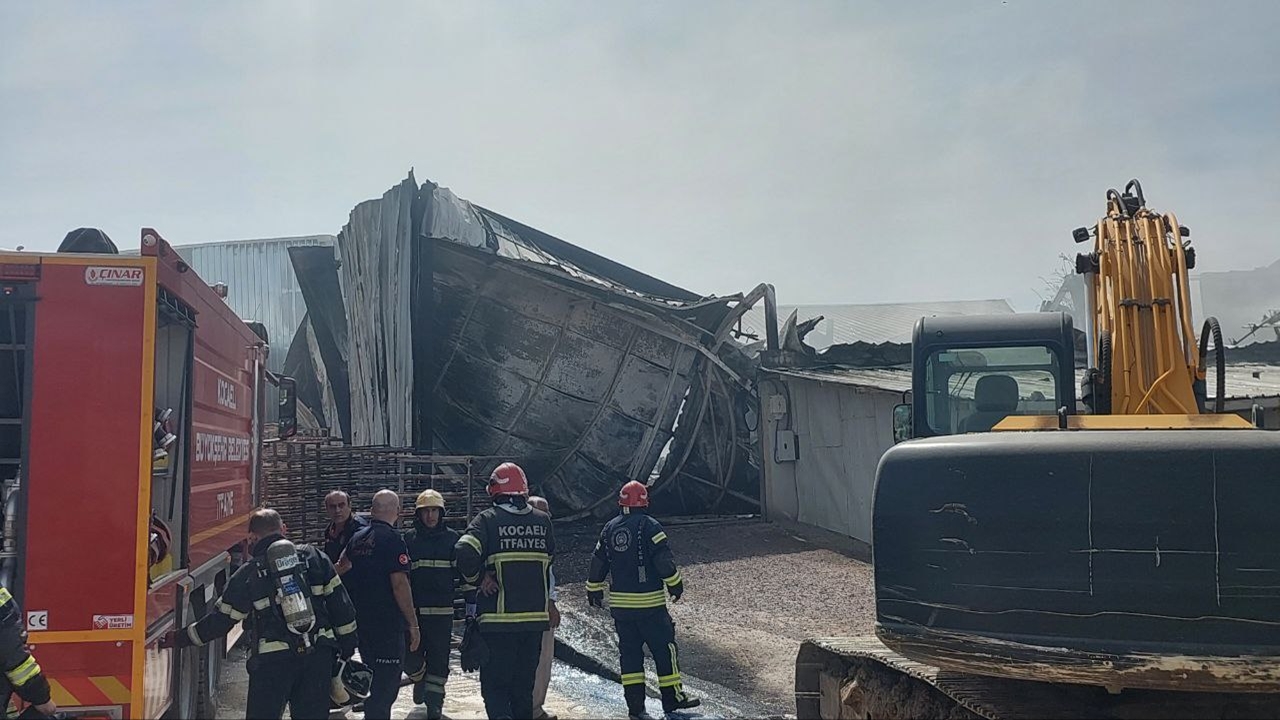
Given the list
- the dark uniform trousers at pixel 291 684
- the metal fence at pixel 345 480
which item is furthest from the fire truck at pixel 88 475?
the metal fence at pixel 345 480

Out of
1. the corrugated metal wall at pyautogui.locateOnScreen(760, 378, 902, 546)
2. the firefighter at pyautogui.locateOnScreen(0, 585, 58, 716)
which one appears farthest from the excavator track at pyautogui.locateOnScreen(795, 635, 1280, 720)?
the corrugated metal wall at pyautogui.locateOnScreen(760, 378, 902, 546)

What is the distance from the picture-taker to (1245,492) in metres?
4.31

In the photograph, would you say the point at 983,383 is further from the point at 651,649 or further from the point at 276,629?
the point at 276,629

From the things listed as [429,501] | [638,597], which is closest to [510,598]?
[429,501]

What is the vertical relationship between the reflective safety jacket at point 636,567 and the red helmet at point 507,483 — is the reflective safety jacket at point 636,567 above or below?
below

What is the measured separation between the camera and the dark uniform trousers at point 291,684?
5465 mm

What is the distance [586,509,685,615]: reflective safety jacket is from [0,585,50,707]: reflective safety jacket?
12.3 ft

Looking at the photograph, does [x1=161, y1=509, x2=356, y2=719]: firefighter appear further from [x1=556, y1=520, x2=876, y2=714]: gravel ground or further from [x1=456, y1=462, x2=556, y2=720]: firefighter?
[x1=556, y1=520, x2=876, y2=714]: gravel ground

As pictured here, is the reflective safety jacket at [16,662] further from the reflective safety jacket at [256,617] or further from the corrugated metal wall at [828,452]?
the corrugated metal wall at [828,452]

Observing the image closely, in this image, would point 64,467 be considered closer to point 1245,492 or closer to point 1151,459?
point 1151,459

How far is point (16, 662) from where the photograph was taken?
434cm

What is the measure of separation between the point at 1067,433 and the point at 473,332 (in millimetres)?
13574

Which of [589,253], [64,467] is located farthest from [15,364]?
[589,253]

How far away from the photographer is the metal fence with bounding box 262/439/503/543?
43.3ft
